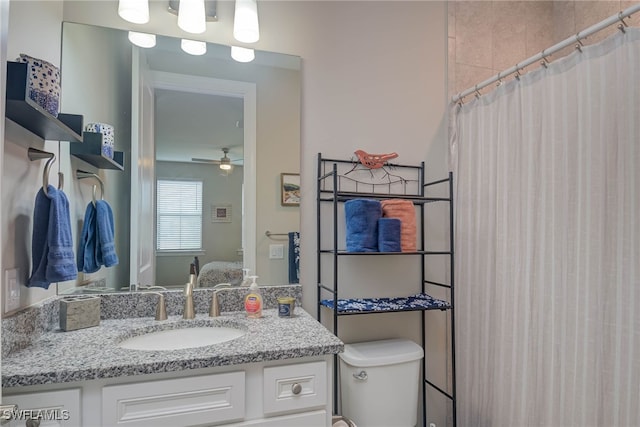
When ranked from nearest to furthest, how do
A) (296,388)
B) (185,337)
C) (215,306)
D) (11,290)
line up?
(11,290), (296,388), (185,337), (215,306)

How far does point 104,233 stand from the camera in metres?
1.42

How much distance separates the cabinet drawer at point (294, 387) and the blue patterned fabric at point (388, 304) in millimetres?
422

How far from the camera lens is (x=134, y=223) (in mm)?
1535

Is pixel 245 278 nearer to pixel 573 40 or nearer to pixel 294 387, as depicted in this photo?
pixel 294 387

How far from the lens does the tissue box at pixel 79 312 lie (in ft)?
4.20

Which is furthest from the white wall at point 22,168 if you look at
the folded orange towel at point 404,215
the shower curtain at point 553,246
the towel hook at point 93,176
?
the shower curtain at point 553,246

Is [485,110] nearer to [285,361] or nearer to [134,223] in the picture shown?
[285,361]

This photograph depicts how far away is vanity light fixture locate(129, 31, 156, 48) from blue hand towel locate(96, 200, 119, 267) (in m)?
0.71

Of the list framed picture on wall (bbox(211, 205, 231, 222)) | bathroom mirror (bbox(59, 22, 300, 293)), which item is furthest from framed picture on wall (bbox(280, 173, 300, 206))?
framed picture on wall (bbox(211, 205, 231, 222))

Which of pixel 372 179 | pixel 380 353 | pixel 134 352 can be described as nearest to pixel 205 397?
pixel 134 352

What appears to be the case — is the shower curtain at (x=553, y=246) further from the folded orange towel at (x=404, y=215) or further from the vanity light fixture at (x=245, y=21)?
the vanity light fixture at (x=245, y=21)

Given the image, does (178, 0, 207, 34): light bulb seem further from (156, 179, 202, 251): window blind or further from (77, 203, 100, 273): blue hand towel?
(77, 203, 100, 273): blue hand towel

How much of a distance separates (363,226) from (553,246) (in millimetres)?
775

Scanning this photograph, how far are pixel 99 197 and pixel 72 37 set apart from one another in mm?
656
